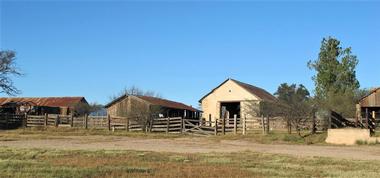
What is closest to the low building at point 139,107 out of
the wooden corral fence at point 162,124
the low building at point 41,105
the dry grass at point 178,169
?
the wooden corral fence at point 162,124

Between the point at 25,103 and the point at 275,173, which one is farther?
the point at 25,103

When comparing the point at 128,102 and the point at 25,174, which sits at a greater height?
the point at 128,102

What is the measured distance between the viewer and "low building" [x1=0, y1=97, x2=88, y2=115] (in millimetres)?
65938

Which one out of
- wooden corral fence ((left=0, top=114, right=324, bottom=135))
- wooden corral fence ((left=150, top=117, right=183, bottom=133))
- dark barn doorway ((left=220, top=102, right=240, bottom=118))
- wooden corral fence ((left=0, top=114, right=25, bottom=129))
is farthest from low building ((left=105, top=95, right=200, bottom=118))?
wooden corral fence ((left=0, top=114, right=25, bottom=129))

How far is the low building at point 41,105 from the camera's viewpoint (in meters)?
65.9

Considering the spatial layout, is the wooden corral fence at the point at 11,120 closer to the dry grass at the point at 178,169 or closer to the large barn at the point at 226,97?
the large barn at the point at 226,97

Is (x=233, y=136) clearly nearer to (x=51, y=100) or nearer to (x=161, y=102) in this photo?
(x=161, y=102)

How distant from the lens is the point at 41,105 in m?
69.5

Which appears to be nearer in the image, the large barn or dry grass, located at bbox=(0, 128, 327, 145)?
dry grass, located at bbox=(0, 128, 327, 145)

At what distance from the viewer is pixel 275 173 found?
13977 mm

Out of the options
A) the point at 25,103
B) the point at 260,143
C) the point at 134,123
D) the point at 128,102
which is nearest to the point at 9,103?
the point at 25,103

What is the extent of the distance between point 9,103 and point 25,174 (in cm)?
5674

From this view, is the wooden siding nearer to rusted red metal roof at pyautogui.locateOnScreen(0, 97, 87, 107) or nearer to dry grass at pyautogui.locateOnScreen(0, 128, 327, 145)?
dry grass at pyautogui.locateOnScreen(0, 128, 327, 145)

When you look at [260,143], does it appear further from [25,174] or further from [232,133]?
[25,174]
